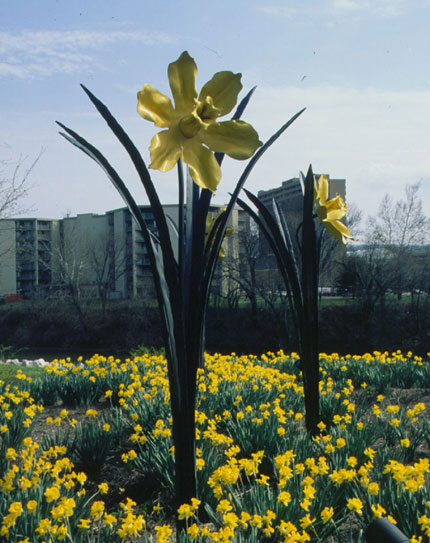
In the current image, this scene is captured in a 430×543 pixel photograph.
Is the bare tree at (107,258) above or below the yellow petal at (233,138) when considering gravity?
above

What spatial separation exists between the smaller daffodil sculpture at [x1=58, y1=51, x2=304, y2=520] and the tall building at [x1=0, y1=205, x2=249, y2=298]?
24838 millimetres

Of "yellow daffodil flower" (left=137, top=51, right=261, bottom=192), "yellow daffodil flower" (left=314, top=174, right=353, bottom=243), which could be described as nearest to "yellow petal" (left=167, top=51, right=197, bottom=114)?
"yellow daffodil flower" (left=137, top=51, right=261, bottom=192)

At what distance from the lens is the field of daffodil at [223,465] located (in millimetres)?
1855

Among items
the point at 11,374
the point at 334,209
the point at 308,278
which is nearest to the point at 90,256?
the point at 11,374

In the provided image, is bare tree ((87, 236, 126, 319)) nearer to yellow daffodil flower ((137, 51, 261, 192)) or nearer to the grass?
the grass

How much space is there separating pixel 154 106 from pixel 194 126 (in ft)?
0.45

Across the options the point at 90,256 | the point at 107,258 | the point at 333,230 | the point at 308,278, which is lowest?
the point at 308,278

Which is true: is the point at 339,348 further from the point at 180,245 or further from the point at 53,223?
the point at 53,223

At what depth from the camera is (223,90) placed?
5.24 ft

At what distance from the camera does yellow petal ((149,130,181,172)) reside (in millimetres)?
1500

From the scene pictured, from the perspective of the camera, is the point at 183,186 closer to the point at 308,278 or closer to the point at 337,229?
the point at 337,229

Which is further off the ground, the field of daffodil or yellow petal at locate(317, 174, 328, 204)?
yellow petal at locate(317, 174, 328, 204)

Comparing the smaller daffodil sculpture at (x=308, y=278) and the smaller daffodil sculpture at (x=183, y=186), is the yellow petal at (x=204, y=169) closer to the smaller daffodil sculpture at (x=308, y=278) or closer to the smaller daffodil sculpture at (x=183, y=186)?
the smaller daffodil sculpture at (x=183, y=186)

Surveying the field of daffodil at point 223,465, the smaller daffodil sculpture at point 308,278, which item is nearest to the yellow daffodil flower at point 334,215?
the smaller daffodil sculpture at point 308,278
